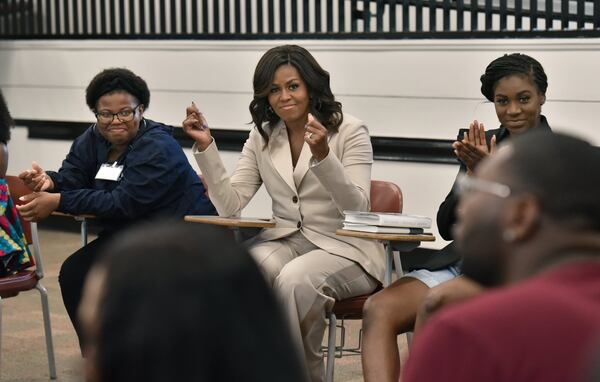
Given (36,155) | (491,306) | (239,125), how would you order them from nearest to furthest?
(491,306) → (239,125) → (36,155)

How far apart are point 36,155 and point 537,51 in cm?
419

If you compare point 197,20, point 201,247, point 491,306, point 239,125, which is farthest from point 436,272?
point 197,20

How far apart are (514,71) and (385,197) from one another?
2.19 feet

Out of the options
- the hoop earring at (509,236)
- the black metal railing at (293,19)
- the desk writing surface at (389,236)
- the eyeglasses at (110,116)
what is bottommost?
the desk writing surface at (389,236)

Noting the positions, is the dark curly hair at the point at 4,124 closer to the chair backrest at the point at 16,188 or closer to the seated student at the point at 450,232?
the chair backrest at the point at 16,188

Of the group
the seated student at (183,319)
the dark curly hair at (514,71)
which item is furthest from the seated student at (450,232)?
the seated student at (183,319)

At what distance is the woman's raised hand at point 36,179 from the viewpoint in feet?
14.2

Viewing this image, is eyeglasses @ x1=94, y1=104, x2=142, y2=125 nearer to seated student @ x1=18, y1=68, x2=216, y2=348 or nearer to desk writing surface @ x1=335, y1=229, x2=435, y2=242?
seated student @ x1=18, y1=68, x2=216, y2=348

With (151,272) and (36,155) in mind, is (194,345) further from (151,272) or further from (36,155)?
(36,155)

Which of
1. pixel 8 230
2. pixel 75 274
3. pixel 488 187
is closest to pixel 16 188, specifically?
pixel 8 230

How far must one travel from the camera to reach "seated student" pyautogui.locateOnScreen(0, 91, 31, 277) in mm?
4383

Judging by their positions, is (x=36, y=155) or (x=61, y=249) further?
(x=36, y=155)

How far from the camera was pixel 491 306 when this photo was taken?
4.39ft

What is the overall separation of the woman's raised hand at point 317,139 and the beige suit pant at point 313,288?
382 millimetres
